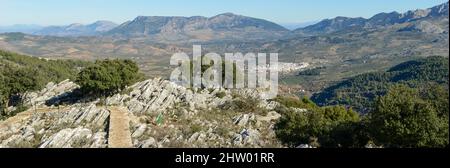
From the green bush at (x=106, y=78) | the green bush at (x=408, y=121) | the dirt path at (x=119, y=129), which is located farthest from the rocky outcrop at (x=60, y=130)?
the green bush at (x=408, y=121)

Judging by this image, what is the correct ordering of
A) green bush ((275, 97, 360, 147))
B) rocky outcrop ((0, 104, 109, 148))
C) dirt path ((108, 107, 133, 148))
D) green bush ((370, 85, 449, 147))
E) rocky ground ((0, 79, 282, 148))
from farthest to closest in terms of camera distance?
rocky outcrop ((0, 104, 109, 148)) → rocky ground ((0, 79, 282, 148)) → dirt path ((108, 107, 133, 148)) → green bush ((275, 97, 360, 147)) → green bush ((370, 85, 449, 147))

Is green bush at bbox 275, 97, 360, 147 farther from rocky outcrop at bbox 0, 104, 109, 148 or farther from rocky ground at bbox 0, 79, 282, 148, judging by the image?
rocky outcrop at bbox 0, 104, 109, 148

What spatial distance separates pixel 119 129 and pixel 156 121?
5.24m

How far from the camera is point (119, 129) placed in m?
50.5

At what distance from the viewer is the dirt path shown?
44.3m

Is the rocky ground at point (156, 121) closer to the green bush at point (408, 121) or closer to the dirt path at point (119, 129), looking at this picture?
the dirt path at point (119, 129)

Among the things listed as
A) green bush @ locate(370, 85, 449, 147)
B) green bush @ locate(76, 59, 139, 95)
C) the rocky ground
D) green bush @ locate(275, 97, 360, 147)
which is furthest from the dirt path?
green bush @ locate(370, 85, 449, 147)

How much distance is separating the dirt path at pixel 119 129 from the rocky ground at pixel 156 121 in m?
0.56

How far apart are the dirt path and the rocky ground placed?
56 centimetres

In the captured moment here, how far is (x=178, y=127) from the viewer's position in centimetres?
5256

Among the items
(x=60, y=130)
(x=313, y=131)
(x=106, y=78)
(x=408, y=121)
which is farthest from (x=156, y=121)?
(x=408, y=121)

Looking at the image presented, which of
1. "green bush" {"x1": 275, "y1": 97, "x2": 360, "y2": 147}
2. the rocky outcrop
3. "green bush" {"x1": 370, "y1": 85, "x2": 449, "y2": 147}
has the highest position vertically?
"green bush" {"x1": 370, "y1": 85, "x2": 449, "y2": 147}

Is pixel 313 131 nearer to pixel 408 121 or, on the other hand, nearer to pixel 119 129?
pixel 408 121
